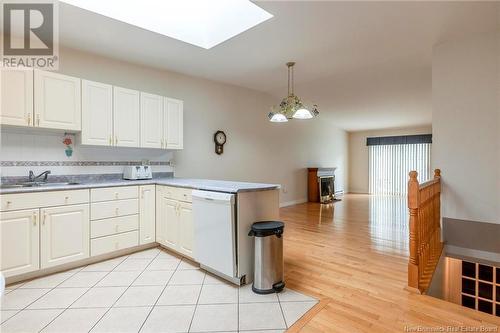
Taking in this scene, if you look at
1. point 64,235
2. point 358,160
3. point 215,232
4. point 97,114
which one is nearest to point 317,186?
point 358,160

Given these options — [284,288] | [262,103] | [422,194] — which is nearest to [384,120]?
[262,103]

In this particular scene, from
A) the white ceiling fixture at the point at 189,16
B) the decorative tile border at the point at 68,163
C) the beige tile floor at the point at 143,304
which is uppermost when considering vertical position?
the white ceiling fixture at the point at 189,16

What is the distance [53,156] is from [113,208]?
100cm

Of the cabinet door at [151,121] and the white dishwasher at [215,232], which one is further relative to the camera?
the cabinet door at [151,121]

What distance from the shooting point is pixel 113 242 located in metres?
3.17

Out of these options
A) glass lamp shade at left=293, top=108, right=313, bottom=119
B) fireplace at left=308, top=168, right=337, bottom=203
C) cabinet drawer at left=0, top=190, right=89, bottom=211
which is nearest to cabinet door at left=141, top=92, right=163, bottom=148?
cabinet drawer at left=0, top=190, right=89, bottom=211

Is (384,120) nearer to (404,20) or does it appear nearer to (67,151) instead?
(404,20)

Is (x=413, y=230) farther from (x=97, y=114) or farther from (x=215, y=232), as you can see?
(x=97, y=114)

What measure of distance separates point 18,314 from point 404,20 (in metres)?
4.55

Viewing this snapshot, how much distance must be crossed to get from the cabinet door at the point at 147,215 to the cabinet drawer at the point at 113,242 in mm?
93

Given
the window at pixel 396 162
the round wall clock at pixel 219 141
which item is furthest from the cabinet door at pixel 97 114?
the window at pixel 396 162

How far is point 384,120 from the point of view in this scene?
8.09 metres

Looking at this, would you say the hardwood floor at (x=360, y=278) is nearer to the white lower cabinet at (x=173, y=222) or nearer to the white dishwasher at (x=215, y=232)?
the white dishwasher at (x=215, y=232)

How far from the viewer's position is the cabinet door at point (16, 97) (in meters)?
2.63
